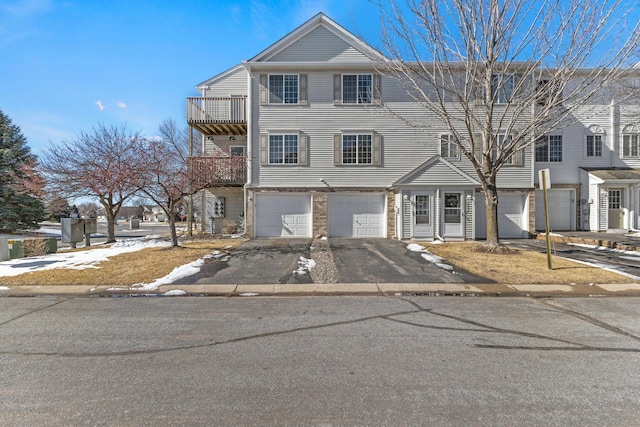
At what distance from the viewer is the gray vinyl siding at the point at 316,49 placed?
16.2 metres

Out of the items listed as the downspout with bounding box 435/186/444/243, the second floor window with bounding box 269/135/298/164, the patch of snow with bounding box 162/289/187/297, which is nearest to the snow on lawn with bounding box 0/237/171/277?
the patch of snow with bounding box 162/289/187/297

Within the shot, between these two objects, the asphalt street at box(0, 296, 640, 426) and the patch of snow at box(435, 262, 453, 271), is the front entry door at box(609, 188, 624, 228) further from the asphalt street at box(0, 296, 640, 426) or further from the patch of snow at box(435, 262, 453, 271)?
the asphalt street at box(0, 296, 640, 426)

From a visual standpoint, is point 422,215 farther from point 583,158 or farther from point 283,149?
point 583,158

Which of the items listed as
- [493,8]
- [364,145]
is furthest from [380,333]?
[364,145]

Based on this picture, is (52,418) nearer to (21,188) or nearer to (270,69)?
(270,69)

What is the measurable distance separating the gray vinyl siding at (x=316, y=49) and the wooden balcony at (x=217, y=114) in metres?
3.35

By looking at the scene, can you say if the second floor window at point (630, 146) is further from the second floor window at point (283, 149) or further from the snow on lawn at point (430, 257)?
the second floor window at point (283, 149)

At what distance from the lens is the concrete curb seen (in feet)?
22.3

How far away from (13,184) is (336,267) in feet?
73.4

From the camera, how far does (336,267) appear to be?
935 centimetres

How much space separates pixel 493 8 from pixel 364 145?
779 centimetres

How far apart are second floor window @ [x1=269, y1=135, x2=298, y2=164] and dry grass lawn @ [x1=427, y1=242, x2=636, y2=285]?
8760 millimetres

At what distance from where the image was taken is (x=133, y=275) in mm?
8133

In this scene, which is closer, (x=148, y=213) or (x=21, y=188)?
(x=21, y=188)
